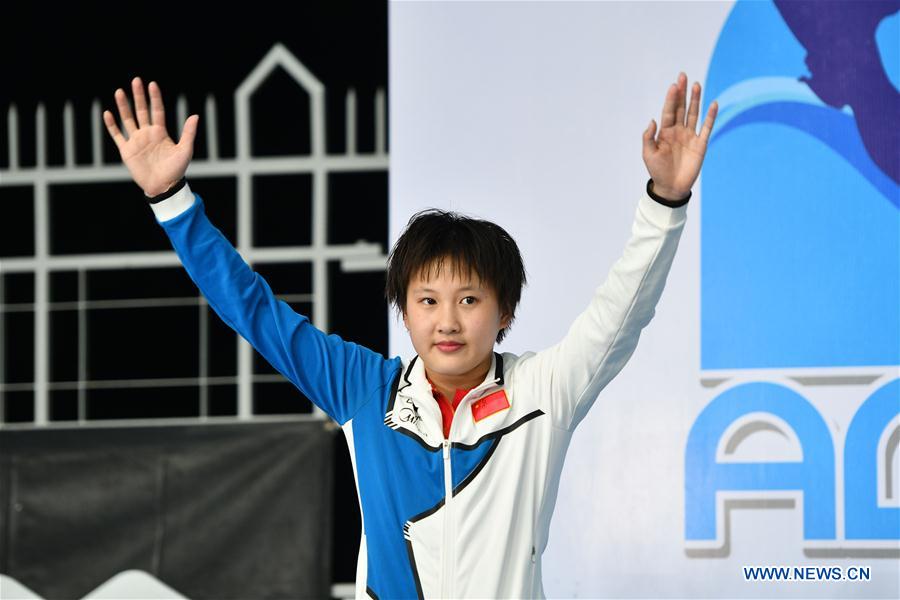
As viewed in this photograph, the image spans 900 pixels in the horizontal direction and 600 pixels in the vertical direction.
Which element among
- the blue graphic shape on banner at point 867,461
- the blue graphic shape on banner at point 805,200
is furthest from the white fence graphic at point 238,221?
the blue graphic shape on banner at point 867,461

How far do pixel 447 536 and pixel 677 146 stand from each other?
759 millimetres

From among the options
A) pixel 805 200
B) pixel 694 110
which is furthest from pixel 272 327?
pixel 805 200

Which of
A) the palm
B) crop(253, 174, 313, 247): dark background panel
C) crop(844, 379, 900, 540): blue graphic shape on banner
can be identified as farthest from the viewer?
crop(253, 174, 313, 247): dark background panel

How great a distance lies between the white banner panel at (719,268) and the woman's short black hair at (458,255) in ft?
2.69

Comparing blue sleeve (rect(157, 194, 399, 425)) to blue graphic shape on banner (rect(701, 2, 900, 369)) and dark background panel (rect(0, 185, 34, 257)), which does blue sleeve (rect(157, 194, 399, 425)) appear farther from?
dark background panel (rect(0, 185, 34, 257))

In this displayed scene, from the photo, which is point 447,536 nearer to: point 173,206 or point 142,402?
point 173,206

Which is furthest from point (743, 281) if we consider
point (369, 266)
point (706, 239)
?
point (369, 266)

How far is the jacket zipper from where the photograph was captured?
Result: 222cm

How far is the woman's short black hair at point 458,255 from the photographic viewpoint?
2.33 m

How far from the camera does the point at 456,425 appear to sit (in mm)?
2285

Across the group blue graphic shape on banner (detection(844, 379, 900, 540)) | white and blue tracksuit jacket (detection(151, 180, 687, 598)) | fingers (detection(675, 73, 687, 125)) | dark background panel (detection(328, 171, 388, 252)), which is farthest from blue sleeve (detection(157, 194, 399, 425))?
dark background panel (detection(328, 171, 388, 252))

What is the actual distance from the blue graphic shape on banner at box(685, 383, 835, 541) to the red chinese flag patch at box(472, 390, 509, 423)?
3.14 ft

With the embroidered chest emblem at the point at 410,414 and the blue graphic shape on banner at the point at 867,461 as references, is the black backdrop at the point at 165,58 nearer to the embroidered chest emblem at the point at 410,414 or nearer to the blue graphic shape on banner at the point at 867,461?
the blue graphic shape on banner at the point at 867,461

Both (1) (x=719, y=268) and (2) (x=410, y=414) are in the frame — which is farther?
(1) (x=719, y=268)
